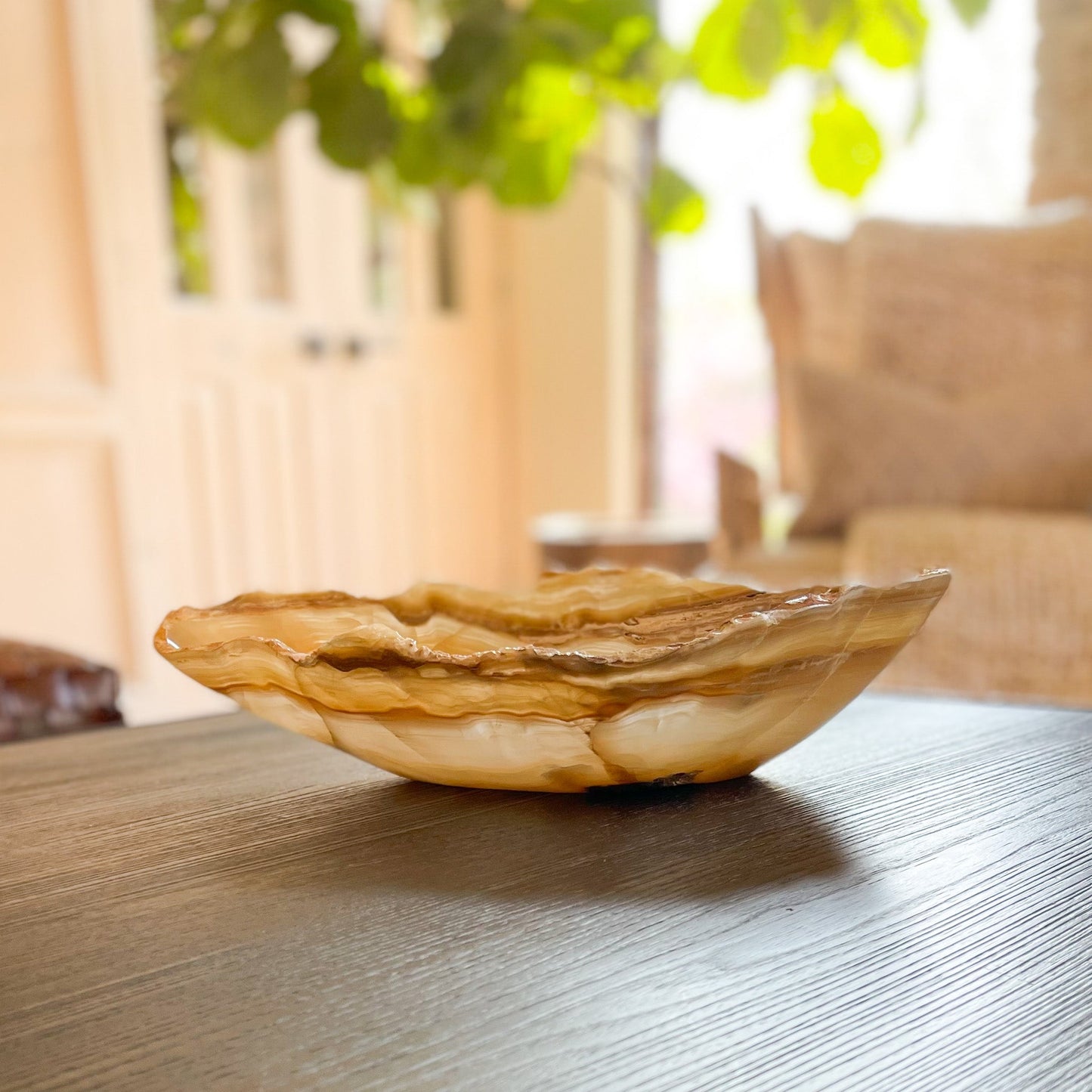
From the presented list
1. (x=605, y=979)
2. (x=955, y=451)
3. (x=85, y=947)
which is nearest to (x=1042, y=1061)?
(x=605, y=979)

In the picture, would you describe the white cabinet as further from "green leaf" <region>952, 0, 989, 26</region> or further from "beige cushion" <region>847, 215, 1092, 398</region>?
"green leaf" <region>952, 0, 989, 26</region>

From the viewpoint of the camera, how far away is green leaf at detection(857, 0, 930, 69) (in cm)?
108

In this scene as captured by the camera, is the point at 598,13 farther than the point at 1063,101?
No

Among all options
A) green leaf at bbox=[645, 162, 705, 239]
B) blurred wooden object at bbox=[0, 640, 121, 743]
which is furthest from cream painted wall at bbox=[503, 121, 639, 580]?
blurred wooden object at bbox=[0, 640, 121, 743]

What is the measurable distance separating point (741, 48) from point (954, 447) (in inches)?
26.2

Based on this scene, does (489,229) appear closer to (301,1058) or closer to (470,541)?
(470,541)

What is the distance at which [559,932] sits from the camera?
A: 312 millimetres

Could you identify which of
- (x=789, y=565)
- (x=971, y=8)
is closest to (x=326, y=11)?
(x=971, y=8)

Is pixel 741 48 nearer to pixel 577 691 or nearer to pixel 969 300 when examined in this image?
pixel 969 300

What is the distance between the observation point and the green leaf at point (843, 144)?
1.28 meters

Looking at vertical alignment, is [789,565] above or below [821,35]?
below

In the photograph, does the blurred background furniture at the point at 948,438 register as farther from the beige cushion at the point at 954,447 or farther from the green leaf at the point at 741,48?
the green leaf at the point at 741,48

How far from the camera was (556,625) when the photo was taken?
0.51m

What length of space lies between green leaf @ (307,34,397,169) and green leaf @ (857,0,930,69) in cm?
70
